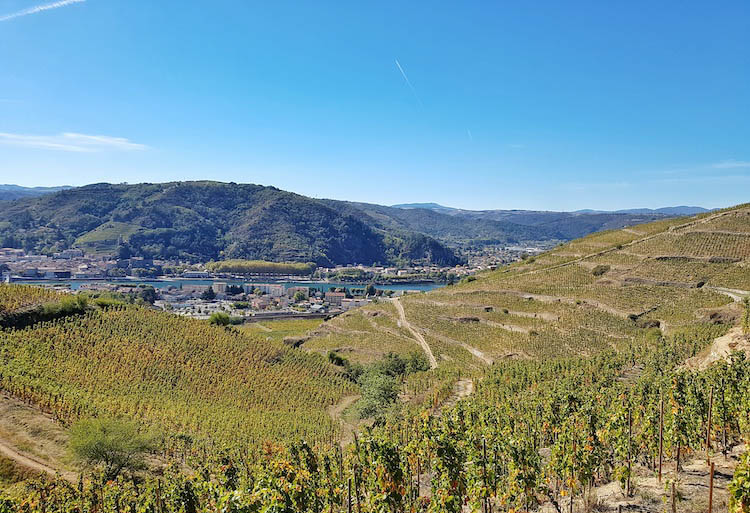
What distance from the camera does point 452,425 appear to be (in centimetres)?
1619

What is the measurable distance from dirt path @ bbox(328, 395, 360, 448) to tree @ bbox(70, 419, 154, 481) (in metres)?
15.6

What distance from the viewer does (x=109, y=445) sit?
24.7 m

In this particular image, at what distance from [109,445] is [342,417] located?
72.9ft

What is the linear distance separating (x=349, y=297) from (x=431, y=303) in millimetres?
94716

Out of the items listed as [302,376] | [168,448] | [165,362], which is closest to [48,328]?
[165,362]

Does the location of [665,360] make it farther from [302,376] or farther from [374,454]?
[302,376]

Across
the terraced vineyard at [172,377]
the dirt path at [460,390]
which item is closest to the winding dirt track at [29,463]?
the terraced vineyard at [172,377]

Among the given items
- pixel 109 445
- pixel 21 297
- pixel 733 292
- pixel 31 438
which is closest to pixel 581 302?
pixel 733 292

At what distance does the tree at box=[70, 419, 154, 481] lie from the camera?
2435 cm

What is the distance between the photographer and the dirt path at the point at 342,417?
3688cm

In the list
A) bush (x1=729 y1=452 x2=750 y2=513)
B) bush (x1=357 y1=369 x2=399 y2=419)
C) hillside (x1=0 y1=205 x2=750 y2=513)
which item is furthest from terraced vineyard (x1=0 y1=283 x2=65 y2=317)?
bush (x1=729 y1=452 x2=750 y2=513)

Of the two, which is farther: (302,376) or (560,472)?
(302,376)

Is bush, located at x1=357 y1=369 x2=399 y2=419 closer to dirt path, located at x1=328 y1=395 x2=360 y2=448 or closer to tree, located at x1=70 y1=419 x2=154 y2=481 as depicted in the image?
dirt path, located at x1=328 y1=395 x2=360 y2=448

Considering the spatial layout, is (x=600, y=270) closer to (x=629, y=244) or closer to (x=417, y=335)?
(x=629, y=244)
